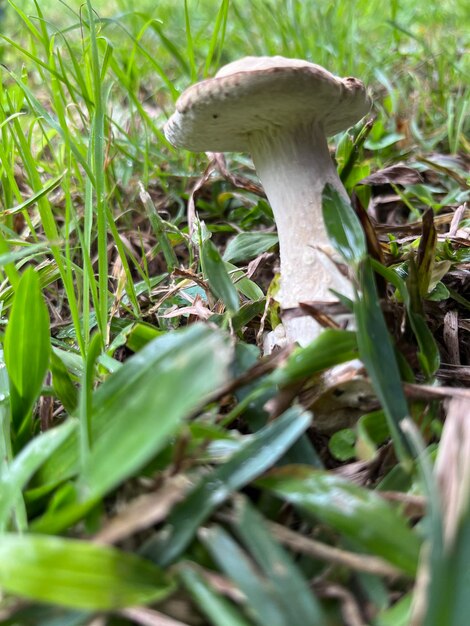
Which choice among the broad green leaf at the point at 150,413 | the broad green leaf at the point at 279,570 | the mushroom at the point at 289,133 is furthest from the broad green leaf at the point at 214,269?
the broad green leaf at the point at 279,570

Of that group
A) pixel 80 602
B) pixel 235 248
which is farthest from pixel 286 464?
pixel 235 248

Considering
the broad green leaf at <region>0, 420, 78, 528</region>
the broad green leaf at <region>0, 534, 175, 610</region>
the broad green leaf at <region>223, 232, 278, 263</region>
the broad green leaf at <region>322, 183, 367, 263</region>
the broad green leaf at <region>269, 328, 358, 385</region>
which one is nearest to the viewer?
the broad green leaf at <region>0, 534, 175, 610</region>

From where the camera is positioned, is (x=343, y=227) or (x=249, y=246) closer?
(x=343, y=227)

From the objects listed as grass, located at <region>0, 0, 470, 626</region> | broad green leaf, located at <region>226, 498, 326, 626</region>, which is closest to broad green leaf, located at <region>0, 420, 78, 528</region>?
grass, located at <region>0, 0, 470, 626</region>

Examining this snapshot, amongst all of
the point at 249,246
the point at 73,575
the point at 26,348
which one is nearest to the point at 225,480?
the point at 73,575

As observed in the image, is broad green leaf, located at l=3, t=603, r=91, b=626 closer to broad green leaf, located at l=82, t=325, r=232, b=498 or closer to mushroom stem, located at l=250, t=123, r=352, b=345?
broad green leaf, located at l=82, t=325, r=232, b=498

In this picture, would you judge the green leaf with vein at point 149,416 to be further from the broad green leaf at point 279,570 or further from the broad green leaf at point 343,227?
the broad green leaf at point 343,227

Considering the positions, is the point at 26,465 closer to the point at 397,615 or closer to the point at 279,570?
the point at 279,570
